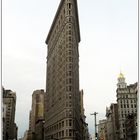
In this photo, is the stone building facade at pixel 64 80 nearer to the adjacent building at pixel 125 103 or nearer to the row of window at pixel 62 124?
the row of window at pixel 62 124

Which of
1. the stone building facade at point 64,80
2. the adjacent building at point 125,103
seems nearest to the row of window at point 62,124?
the stone building facade at point 64,80

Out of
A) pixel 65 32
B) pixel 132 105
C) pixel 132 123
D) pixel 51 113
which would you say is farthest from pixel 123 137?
pixel 65 32

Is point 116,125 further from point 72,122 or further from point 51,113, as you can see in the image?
point 72,122

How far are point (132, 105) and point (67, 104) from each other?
61.3 m

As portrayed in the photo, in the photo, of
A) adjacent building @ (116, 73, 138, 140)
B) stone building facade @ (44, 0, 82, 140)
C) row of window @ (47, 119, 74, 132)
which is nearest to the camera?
row of window @ (47, 119, 74, 132)

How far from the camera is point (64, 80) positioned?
400 ft

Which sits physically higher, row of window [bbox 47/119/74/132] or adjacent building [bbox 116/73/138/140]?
adjacent building [bbox 116/73/138/140]

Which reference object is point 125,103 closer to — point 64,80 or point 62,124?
point 64,80

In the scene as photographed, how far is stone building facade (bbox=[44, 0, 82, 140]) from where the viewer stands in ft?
379

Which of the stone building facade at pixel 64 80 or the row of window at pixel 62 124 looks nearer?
the row of window at pixel 62 124

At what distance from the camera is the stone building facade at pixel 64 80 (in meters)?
115

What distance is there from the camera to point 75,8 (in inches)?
5610

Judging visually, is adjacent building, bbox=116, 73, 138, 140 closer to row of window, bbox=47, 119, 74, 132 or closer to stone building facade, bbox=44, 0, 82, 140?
stone building facade, bbox=44, 0, 82, 140

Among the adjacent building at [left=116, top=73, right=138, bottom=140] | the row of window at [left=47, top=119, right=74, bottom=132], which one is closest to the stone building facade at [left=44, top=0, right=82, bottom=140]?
the row of window at [left=47, top=119, right=74, bottom=132]
